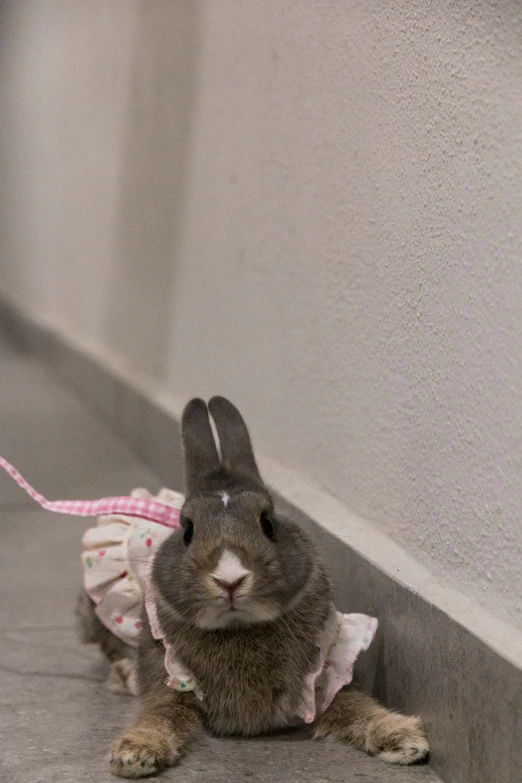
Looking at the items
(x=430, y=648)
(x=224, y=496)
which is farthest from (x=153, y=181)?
(x=430, y=648)

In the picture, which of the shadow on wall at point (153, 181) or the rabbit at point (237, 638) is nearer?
the rabbit at point (237, 638)

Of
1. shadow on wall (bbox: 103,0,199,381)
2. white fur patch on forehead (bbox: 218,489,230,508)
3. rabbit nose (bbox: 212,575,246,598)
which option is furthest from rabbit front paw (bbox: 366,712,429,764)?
shadow on wall (bbox: 103,0,199,381)

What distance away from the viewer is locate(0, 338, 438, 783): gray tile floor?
2.08m

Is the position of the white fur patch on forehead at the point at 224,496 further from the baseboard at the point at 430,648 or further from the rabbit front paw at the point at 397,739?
the rabbit front paw at the point at 397,739

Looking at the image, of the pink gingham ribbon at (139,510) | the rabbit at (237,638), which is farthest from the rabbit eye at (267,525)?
the pink gingham ribbon at (139,510)

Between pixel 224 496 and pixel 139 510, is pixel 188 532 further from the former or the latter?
pixel 139 510

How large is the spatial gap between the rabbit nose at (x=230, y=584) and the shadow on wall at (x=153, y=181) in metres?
2.37

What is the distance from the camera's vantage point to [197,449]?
2.40m

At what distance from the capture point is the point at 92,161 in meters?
5.49

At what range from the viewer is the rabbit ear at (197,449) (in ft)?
7.85

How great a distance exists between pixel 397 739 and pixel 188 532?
55cm

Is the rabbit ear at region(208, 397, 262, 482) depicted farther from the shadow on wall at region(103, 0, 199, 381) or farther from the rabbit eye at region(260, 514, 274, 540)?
the shadow on wall at region(103, 0, 199, 381)

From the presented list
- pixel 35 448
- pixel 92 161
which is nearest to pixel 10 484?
pixel 35 448

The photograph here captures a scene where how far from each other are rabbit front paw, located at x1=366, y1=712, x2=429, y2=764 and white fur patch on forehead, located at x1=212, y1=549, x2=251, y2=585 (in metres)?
0.39
